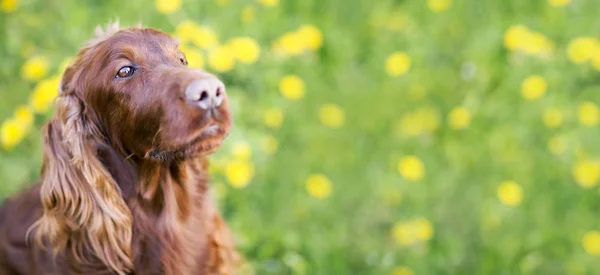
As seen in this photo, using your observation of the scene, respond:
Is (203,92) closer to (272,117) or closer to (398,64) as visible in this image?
(272,117)

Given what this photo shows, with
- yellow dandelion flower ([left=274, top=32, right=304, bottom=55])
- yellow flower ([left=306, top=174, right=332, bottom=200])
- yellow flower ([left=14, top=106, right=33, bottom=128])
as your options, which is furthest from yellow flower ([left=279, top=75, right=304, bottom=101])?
yellow flower ([left=14, top=106, right=33, bottom=128])

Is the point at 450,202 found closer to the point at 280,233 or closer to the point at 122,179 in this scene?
the point at 280,233

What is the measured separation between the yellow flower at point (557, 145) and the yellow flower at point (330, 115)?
1165 millimetres

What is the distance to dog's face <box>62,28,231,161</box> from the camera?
2.67 m

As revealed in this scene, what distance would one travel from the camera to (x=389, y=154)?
4699 millimetres

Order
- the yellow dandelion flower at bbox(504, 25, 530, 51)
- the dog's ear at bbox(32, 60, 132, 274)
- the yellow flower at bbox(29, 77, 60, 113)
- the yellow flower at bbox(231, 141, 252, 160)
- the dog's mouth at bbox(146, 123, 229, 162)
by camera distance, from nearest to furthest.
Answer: the dog's mouth at bbox(146, 123, 229, 162)
the dog's ear at bbox(32, 60, 132, 274)
the yellow flower at bbox(29, 77, 60, 113)
the yellow flower at bbox(231, 141, 252, 160)
the yellow dandelion flower at bbox(504, 25, 530, 51)

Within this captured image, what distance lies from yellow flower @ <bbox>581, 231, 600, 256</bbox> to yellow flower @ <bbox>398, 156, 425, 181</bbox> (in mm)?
903

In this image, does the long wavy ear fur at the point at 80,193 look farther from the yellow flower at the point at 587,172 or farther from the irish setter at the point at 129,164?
the yellow flower at the point at 587,172

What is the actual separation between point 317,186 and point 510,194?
999mm

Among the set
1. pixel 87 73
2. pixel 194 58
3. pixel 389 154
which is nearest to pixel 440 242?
pixel 389 154

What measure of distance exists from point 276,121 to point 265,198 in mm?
413

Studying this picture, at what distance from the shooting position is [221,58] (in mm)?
3857

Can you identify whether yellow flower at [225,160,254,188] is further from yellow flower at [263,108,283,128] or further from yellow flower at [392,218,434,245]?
yellow flower at [392,218,434,245]

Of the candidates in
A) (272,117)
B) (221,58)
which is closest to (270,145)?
(272,117)
